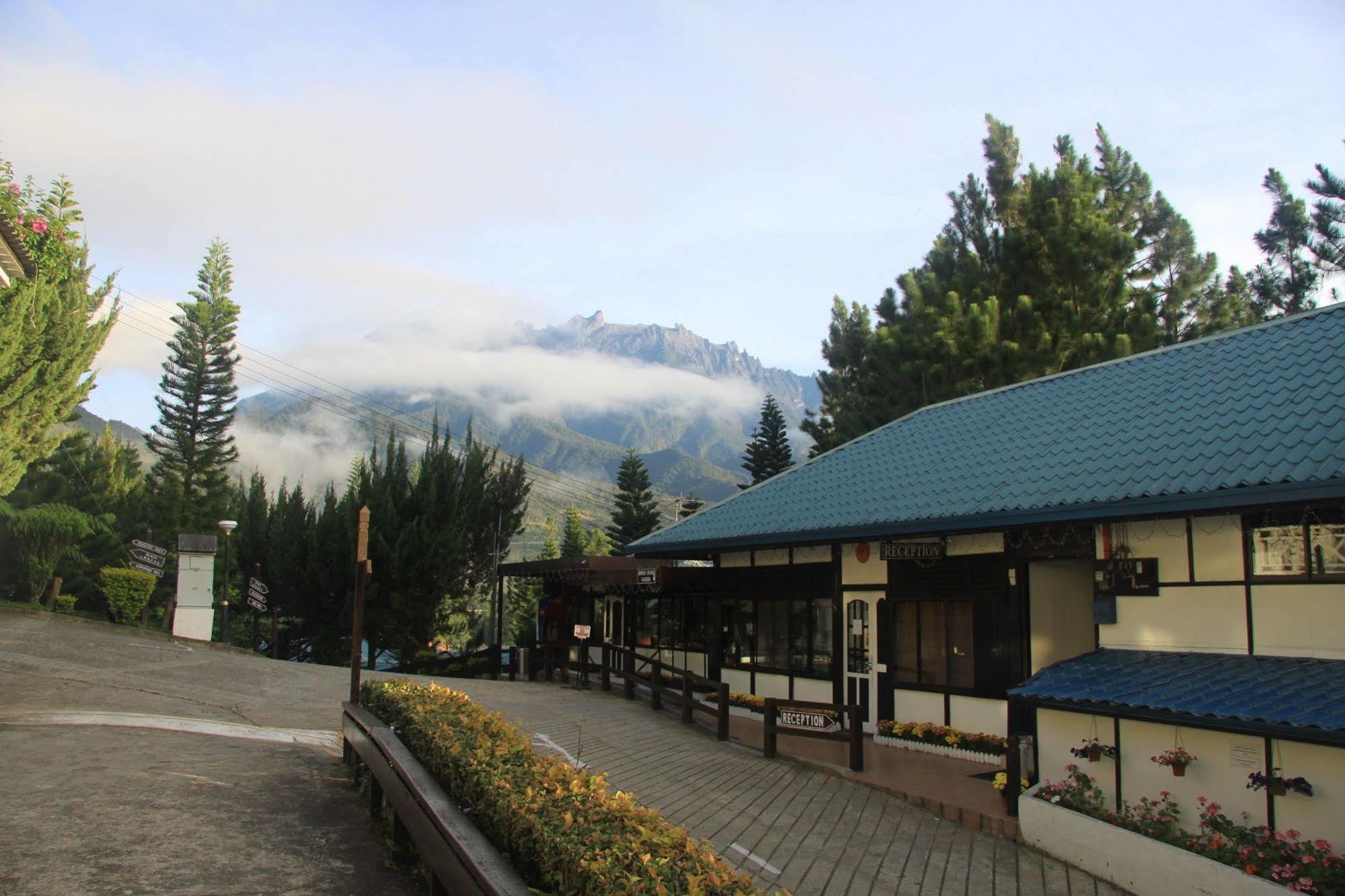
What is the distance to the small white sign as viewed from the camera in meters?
7.41

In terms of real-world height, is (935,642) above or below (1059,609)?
below

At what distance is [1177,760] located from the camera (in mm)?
7828

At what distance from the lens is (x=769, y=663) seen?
53.6ft

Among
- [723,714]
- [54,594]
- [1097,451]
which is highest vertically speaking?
[1097,451]

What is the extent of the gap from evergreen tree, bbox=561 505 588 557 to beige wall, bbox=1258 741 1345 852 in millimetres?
48366

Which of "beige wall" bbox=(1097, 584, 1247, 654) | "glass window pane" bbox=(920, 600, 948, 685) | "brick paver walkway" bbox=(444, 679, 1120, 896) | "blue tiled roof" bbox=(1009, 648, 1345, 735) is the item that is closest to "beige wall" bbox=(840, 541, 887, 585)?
"glass window pane" bbox=(920, 600, 948, 685)

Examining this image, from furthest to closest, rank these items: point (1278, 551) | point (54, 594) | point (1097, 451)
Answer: point (54, 594) → point (1097, 451) → point (1278, 551)

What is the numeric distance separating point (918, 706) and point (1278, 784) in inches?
252

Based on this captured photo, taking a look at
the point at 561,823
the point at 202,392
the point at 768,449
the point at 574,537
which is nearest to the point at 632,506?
the point at 574,537

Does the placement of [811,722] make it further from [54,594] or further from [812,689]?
[54,594]

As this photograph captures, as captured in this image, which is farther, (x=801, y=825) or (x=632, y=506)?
(x=632, y=506)

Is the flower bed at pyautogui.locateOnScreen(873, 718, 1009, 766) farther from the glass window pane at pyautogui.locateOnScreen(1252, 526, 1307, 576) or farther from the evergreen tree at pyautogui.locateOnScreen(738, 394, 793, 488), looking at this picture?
the evergreen tree at pyautogui.locateOnScreen(738, 394, 793, 488)

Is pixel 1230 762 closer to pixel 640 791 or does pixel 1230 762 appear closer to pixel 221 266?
pixel 640 791

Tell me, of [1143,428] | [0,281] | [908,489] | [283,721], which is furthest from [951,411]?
[0,281]
